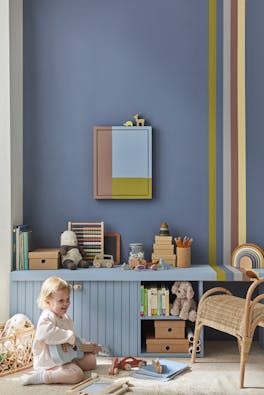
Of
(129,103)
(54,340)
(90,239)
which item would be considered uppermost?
(129,103)

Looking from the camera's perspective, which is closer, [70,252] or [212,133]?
[70,252]

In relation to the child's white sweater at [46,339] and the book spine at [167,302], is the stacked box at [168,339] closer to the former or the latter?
the book spine at [167,302]

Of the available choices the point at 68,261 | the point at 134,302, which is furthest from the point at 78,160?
the point at 134,302

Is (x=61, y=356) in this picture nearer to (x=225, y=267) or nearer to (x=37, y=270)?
(x=37, y=270)

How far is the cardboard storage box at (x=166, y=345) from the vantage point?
337 cm

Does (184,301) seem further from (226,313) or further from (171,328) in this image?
(226,313)

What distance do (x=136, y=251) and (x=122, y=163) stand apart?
613 millimetres

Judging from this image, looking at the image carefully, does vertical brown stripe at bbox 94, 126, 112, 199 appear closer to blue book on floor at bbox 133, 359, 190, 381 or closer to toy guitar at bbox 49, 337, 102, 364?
toy guitar at bbox 49, 337, 102, 364

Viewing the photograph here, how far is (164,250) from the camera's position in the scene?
361cm

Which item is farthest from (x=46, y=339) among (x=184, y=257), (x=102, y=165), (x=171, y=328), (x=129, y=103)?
(x=129, y=103)

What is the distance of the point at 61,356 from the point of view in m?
2.92

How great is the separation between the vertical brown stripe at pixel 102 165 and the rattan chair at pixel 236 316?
103 centimetres

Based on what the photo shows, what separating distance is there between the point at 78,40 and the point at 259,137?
1433 millimetres

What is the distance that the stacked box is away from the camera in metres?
3.37
